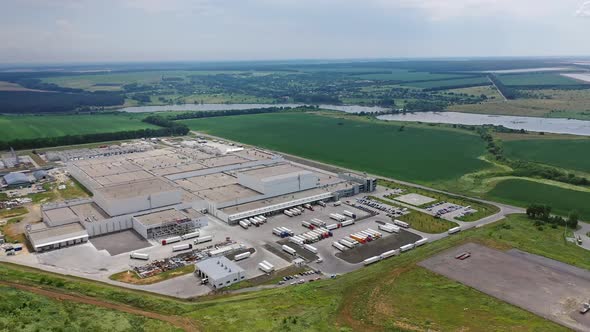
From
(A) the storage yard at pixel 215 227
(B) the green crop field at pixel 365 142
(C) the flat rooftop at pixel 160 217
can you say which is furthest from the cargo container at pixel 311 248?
(B) the green crop field at pixel 365 142

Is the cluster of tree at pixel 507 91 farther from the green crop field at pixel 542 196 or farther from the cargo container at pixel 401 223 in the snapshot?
the cargo container at pixel 401 223

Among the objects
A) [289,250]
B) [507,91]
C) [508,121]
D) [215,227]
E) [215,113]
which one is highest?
[507,91]

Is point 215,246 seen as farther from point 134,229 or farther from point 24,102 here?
point 24,102

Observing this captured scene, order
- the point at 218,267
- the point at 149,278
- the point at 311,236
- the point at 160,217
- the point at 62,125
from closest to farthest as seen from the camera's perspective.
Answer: the point at 218,267
the point at 149,278
the point at 311,236
the point at 160,217
the point at 62,125

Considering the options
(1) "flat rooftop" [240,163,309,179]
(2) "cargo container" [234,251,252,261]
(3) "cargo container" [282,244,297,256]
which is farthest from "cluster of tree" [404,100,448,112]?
(2) "cargo container" [234,251,252,261]

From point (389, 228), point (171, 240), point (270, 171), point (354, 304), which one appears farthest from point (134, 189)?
point (354, 304)

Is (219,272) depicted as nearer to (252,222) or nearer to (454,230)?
(252,222)
